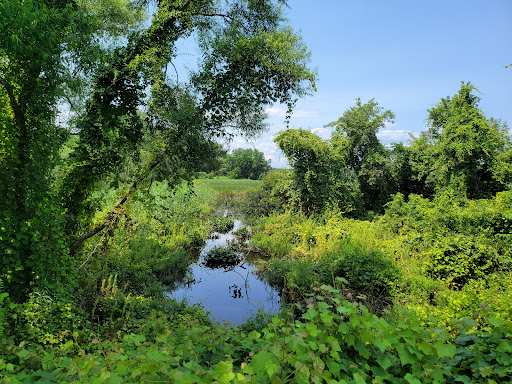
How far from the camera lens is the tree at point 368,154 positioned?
52.7ft

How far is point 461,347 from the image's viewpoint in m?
2.44

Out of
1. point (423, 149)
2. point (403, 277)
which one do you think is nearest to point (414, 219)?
point (403, 277)

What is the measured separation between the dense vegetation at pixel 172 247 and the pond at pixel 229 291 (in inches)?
16.4

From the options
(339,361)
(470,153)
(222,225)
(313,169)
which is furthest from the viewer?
(222,225)

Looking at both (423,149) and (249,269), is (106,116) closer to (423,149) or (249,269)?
(249,269)

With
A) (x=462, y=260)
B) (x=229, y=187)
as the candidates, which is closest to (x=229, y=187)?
(x=229, y=187)

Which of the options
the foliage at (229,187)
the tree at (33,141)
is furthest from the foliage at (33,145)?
the foliage at (229,187)

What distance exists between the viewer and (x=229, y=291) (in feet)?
24.2

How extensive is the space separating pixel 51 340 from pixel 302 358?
3.41 m

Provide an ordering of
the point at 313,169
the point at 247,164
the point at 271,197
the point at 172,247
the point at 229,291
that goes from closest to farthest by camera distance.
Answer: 1. the point at 229,291
2. the point at 172,247
3. the point at 313,169
4. the point at 271,197
5. the point at 247,164

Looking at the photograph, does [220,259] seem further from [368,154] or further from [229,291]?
[368,154]

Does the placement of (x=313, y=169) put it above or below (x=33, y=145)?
above

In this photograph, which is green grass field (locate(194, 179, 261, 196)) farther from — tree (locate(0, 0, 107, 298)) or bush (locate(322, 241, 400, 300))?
tree (locate(0, 0, 107, 298))

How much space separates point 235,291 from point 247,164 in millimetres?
72236
